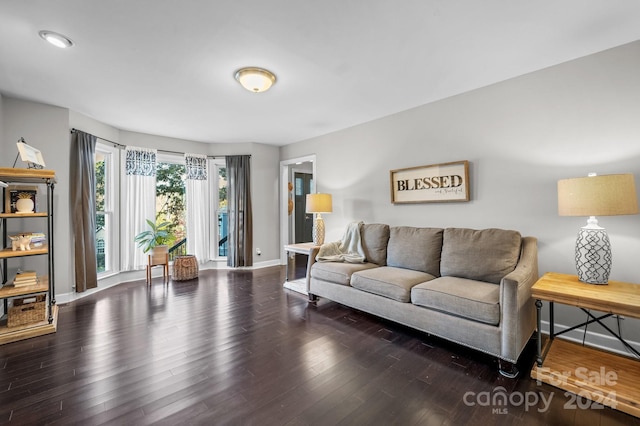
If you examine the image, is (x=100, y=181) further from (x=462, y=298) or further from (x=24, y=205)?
(x=462, y=298)

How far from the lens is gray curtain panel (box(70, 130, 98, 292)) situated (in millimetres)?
3643

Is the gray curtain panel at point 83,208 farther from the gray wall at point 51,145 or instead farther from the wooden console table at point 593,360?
the wooden console table at point 593,360

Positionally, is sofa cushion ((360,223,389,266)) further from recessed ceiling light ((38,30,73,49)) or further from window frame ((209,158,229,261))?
recessed ceiling light ((38,30,73,49))

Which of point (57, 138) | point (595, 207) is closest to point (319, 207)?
point (595, 207)

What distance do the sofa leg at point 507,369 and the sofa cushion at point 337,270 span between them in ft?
4.90

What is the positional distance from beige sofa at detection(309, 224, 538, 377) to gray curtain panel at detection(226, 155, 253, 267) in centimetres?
230

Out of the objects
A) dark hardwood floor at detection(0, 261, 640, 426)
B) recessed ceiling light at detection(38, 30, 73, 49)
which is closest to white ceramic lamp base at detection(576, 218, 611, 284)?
dark hardwood floor at detection(0, 261, 640, 426)

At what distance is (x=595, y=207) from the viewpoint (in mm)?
1928

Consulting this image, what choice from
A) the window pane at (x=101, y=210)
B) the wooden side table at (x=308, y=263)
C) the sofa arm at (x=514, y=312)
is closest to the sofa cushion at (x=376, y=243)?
the wooden side table at (x=308, y=263)

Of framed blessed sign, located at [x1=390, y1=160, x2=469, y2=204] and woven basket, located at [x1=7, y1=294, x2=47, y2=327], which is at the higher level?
framed blessed sign, located at [x1=390, y1=160, x2=469, y2=204]

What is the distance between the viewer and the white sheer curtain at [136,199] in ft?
15.0

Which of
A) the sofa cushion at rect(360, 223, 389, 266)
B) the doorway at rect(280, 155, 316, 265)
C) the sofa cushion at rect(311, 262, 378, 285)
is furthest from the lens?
the doorway at rect(280, 155, 316, 265)

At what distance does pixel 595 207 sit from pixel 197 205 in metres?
5.40

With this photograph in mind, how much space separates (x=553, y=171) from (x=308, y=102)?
8.75 ft
